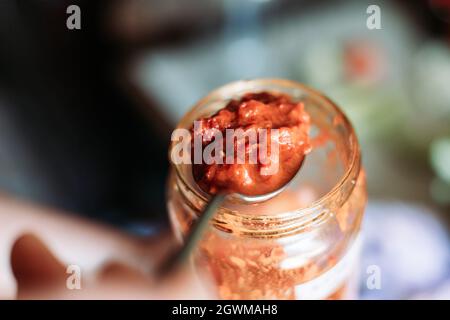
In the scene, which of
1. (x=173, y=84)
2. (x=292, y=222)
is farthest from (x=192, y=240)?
(x=173, y=84)

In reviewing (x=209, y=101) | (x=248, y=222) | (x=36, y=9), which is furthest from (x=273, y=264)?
(x=36, y=9)

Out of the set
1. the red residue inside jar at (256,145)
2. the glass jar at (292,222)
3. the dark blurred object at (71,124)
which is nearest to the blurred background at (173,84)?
the dark blurred object at (71,124)

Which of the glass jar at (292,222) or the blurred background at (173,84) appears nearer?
the glass jar at (292,222)

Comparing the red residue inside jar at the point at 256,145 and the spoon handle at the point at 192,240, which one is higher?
the red residue inside jar at the point at 256,145

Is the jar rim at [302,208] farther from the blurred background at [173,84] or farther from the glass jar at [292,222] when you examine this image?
the blurred background at [173,84]

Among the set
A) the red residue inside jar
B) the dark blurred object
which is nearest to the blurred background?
the dark blurred object

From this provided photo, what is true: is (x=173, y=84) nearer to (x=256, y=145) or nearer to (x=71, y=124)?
(x=71, y=124)

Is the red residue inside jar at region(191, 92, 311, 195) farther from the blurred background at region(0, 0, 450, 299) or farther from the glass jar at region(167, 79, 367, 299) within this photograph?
the blurred background at region(0, 0, 450, 299)
